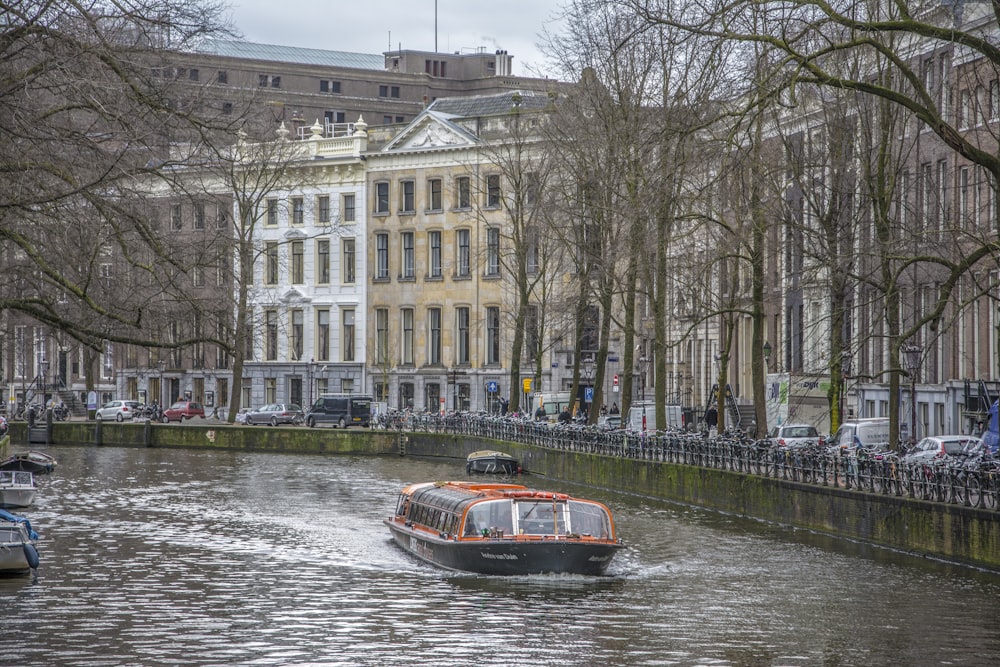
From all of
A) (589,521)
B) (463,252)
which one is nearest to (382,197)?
(463,252)

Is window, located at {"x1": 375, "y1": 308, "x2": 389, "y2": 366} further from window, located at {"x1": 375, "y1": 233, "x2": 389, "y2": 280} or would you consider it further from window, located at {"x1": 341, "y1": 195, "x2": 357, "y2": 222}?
window, located at {"x1": 341, "y1": 195, "x2": 357, "y2": 222}

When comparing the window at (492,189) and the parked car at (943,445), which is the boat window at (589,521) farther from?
the window at (492,189)

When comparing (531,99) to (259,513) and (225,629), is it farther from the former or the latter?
(225,629)

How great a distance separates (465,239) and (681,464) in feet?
176

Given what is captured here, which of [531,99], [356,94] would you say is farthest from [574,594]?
[356,94]

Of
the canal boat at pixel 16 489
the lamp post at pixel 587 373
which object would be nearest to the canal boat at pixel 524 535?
the canal boat at pixel 16 489

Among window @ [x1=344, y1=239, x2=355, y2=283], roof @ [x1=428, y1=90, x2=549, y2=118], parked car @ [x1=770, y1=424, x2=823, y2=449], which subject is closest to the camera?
parked car @ [x1=770, y1=424, x2=823, y2=449]

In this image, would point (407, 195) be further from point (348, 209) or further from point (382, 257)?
point (348, 209)

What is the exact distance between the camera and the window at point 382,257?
Result: 10619 centimetres

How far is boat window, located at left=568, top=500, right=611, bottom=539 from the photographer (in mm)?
34188

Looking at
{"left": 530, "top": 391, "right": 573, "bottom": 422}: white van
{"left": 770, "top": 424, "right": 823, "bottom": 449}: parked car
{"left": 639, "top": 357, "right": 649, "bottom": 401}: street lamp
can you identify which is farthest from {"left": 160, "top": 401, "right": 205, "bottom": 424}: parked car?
{"left": 770, "top": 424, "right": 823, "bottom": 449}: parked car

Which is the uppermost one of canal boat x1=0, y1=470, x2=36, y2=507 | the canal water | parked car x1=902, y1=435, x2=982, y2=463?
parked car x1=902, y1=435, x2=982, y2=463

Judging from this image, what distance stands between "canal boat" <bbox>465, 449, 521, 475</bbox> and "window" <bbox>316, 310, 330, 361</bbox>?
1758 inches

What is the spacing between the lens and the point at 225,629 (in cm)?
2681
